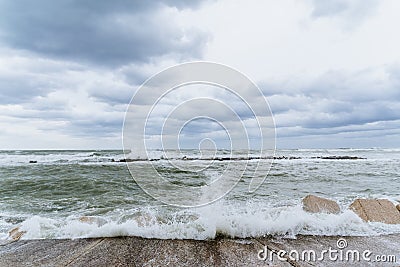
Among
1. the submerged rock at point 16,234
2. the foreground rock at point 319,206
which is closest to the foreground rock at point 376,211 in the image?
the foreground rock at point 319,206

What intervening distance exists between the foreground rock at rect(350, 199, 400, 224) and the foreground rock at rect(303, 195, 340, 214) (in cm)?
37

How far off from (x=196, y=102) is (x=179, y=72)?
996 millimetres

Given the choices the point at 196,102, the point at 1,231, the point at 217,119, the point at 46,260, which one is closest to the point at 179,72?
the point at 196,102

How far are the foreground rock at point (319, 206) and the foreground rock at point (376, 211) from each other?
367mm

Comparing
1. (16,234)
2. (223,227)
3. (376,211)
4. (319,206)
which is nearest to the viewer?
(223,227)

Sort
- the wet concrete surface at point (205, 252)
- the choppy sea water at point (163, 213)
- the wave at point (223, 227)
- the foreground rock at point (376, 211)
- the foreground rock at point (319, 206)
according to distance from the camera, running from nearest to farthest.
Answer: the wet concrete surface at point (205, 252)
the wave at point (223, 227)
the choppy sea water at point (163, 213)
the foreground rock at point (376, 211)
the foreground rock at point (319, 206)

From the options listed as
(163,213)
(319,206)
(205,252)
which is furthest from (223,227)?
(319,206)

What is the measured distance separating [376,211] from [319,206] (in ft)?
3.26

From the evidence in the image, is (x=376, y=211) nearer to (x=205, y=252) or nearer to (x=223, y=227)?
(x=223, y=227)

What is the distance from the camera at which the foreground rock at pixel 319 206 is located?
17.3ft

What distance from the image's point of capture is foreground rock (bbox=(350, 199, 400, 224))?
4.91m

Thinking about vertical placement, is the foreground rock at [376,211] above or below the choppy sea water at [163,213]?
above

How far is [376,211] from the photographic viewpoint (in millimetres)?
5121

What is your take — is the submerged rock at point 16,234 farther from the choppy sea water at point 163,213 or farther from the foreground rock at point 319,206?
the foreground rock at point 319,206
